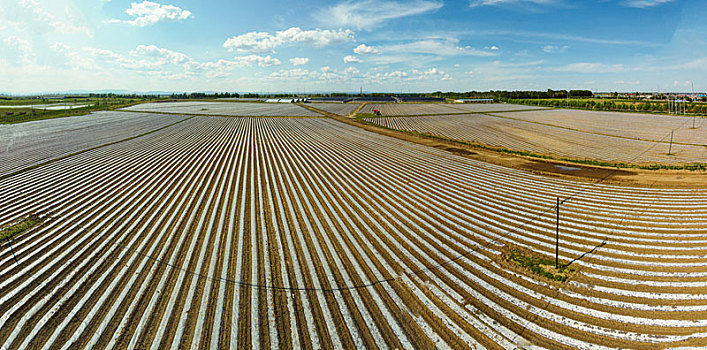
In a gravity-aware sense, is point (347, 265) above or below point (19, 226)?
below

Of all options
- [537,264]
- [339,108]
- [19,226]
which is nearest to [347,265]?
[537,264]

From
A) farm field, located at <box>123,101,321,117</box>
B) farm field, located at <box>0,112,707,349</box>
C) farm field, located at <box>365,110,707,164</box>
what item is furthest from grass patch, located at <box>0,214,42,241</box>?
farm field, located at <box>123,101,321,117</box>

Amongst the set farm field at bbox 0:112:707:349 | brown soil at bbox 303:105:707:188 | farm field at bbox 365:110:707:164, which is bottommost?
farm field at bbox 0:112:707:349

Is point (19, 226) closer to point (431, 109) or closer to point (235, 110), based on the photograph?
point (235, 110)

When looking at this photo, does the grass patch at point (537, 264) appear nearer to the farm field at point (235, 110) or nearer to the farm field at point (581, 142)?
the farm field at point (581, 142)

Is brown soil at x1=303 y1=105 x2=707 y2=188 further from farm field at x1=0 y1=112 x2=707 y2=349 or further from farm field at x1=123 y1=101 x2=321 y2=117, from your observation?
farm field at x1=123 y1=101 x2=321 y2=117

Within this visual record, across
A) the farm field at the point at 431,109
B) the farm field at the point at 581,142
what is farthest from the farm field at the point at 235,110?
the farm field at the point at 581,142
